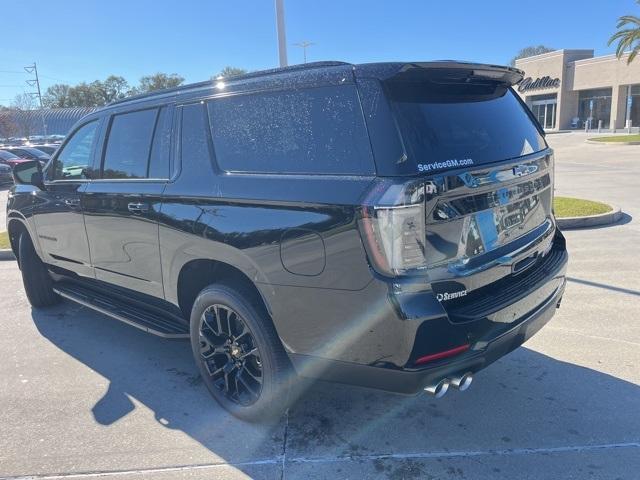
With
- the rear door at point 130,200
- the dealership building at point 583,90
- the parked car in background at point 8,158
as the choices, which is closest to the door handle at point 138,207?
the rear door at point 130,200

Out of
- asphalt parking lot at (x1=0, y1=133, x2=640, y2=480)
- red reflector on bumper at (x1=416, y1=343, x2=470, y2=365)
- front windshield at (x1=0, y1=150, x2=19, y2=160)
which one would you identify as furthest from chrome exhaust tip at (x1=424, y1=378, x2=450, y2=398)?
front windshield at (x1=0, y1=150, x2=19, y2=160)

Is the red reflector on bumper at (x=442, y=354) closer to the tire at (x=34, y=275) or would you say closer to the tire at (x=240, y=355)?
the tire at (x=240, y=355)

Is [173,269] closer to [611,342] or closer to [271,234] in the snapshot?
[271,234]

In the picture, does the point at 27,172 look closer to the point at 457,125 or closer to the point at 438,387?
the point at 457,125

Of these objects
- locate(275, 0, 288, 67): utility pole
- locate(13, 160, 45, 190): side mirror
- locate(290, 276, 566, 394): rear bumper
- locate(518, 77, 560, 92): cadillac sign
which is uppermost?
locate(518, 77, 560, 92): cadillac sign

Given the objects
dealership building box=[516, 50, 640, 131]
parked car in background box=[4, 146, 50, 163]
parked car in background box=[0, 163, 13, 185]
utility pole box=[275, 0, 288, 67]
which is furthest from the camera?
dealership building box=[516, 50, 640, 131]

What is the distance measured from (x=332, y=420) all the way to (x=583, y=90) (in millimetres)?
51784

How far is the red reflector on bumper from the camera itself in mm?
2439

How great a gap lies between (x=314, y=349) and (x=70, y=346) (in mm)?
2980

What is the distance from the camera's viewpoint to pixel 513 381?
3.68 metres

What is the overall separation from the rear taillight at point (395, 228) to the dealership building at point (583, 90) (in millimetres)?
45277

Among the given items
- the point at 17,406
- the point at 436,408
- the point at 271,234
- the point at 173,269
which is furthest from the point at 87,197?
the point at 436,408

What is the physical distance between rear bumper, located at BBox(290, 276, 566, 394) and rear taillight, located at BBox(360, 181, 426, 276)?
0.50 metres

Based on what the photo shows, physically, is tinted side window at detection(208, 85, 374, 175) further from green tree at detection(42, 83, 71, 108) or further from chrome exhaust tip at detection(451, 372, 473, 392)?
green tree at detection(42, 83, 71, 108)
